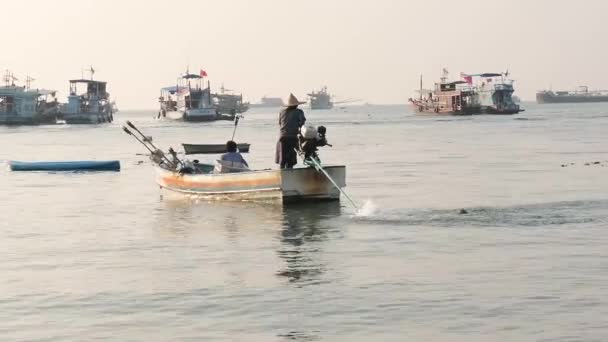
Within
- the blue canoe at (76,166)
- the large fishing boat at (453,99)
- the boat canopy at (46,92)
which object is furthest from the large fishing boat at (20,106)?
the blue canoe at (76,166)

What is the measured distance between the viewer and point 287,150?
27.0 m

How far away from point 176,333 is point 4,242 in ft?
34.4

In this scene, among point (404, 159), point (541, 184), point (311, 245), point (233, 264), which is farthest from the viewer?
point (404, 159)

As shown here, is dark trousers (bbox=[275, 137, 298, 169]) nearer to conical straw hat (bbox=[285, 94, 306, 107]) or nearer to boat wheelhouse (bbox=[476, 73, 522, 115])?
conical straw hat (bbox=[285, 94, 306, 107])

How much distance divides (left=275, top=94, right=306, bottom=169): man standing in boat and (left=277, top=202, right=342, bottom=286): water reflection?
1.25m

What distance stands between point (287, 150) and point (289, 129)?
0.52 m

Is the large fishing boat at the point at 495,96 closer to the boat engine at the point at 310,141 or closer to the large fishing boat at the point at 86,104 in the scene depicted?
the large fishing boat at the point at 86,104

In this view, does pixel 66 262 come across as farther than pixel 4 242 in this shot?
No

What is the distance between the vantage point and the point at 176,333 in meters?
13.3

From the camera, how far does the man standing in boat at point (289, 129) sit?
26.8 m

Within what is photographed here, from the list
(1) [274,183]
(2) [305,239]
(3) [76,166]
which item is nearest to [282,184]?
(1) [274,183]

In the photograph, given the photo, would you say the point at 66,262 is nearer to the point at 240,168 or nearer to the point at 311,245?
the point at 311,245

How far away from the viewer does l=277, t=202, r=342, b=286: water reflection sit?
17625mm

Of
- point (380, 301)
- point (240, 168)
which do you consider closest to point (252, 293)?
point (380, 301)
